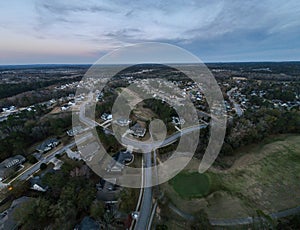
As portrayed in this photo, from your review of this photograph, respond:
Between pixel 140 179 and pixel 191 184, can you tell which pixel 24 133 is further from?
pixel 191 184

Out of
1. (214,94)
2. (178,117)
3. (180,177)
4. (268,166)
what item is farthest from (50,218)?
(214,94)

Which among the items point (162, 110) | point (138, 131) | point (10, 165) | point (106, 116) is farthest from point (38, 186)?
point (162, 110)

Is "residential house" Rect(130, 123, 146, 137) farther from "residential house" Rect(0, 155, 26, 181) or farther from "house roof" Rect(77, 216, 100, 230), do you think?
"house roof" Rect(77, 216, 100, 230)

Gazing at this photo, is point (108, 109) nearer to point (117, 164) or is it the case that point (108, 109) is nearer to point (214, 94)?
point (117, 164)

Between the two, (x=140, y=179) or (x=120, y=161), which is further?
(x=120, y=161)

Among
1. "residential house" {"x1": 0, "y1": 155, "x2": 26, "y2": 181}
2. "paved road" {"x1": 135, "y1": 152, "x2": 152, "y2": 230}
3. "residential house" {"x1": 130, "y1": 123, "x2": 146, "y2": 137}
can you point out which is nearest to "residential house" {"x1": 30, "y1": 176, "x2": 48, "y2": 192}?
"residential house" {"x1": 0, "y1": 155, "x2": 26, "y2": 181}
